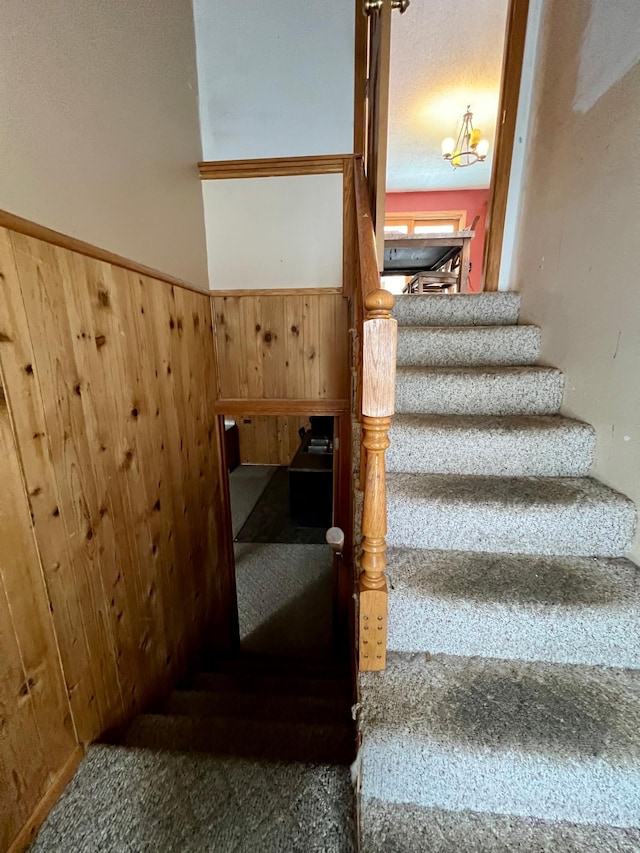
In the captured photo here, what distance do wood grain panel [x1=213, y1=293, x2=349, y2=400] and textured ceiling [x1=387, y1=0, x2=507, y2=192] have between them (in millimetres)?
2159

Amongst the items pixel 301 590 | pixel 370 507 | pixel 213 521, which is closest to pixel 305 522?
pixel 301 590

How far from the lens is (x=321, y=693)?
2.09 meters

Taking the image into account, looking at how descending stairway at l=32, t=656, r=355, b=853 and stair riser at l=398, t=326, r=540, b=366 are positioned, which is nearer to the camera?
descending stairway at l=32, t=656, r=355, b=853

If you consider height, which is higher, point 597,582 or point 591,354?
point 591,354

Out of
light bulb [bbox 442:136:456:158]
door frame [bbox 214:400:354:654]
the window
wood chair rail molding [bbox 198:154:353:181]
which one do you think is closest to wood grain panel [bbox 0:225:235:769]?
door frame [bbox 214:400:354:654]

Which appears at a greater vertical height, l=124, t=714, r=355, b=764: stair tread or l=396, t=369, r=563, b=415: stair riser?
l=396, t=369, r=563, b=415: stair riser

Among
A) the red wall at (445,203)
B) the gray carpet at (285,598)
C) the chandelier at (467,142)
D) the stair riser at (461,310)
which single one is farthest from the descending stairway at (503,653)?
the red wall at (445,203)

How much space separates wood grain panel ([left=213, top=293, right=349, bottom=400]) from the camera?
2.19m

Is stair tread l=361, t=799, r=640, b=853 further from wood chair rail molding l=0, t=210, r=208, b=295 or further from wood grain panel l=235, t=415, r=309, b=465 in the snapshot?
wood grain panel l=235, t=415, r=309, b=465

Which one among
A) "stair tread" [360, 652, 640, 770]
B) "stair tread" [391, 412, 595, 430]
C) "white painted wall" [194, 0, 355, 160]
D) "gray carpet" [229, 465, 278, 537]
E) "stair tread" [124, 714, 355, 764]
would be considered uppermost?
"white painted wall" [194, 0, 355, 160]

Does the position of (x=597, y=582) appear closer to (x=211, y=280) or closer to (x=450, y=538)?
(x=450, y=538)

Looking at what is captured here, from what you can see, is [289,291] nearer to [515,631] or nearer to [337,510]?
[337,510]

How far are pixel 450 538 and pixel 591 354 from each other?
33.9 inches

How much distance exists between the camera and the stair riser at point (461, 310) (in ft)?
6.52
